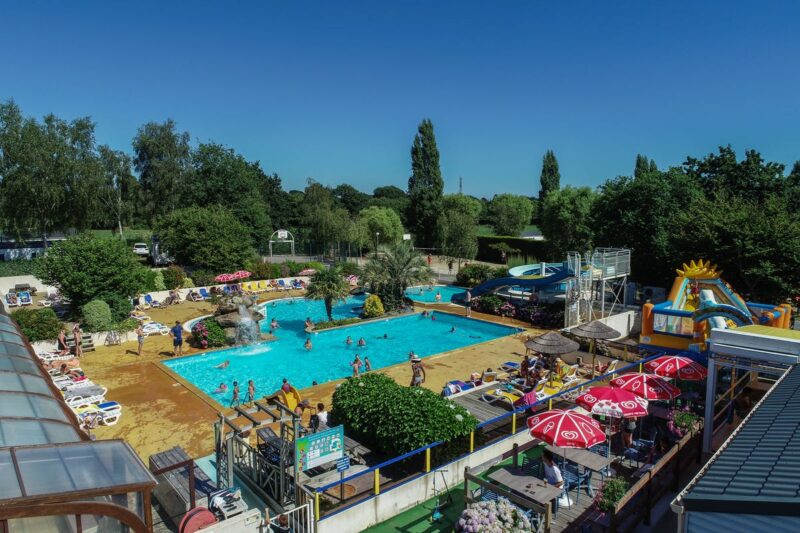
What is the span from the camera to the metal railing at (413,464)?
28.0ft

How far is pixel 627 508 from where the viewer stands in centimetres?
812

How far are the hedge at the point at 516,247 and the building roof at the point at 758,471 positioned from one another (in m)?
41.5

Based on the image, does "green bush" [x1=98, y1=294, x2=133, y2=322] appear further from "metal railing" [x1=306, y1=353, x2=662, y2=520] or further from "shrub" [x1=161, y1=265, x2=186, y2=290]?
"metal railing" [x1=306, y1=353, x2=662, y2=520]

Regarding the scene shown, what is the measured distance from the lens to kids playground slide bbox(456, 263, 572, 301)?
24.4 metres

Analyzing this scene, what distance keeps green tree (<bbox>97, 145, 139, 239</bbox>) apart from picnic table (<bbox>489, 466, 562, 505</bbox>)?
154 feet

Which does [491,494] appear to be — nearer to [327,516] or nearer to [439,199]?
[327,516]

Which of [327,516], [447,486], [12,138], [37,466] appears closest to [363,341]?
[447,486]

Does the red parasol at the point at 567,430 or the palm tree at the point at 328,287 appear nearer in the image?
the red parasol at the point at 567,430

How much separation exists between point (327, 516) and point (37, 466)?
5752 millimetres

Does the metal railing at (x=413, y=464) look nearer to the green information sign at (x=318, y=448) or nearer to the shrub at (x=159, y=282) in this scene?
the green information sign at (x=318, y=448)

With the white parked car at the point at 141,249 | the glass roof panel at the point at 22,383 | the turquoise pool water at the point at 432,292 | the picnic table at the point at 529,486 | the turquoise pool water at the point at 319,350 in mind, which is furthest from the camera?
the white parked car at the point at 141,249

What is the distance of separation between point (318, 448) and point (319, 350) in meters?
12.8

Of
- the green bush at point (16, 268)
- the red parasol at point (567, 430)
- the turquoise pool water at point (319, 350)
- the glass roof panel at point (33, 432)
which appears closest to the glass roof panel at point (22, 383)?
the glass roof panel at point (33, 432)

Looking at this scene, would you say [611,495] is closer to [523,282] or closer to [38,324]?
[523,282]
